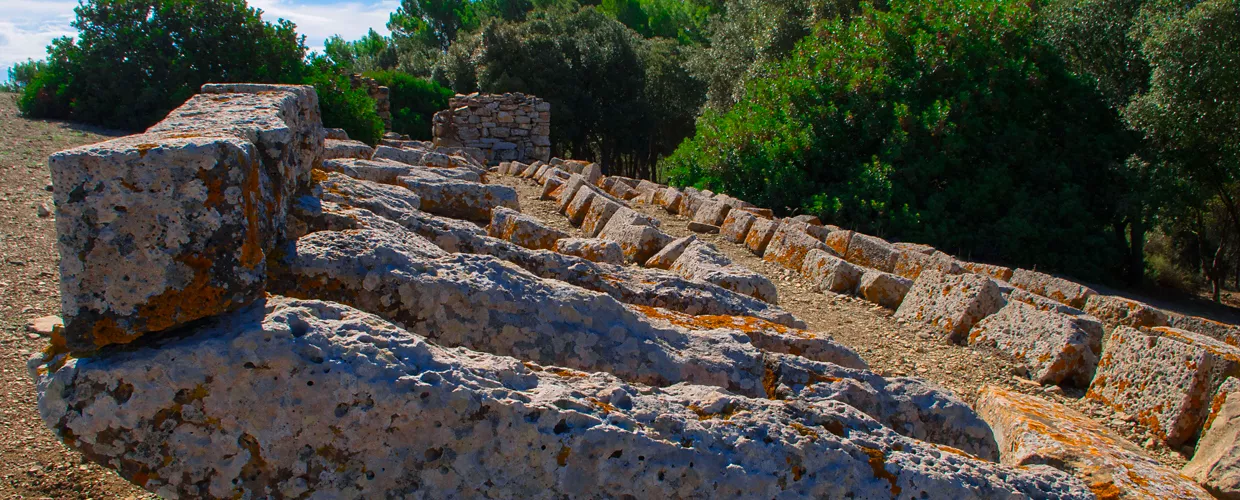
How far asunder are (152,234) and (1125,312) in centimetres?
597

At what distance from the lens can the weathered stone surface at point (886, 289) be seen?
559 centimetres

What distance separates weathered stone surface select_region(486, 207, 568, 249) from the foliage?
7269 mm

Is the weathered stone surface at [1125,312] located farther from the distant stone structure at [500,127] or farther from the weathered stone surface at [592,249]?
the distant stone structure at [500,127]

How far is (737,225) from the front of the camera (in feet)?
26.4

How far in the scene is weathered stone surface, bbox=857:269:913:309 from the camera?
5.59 metres

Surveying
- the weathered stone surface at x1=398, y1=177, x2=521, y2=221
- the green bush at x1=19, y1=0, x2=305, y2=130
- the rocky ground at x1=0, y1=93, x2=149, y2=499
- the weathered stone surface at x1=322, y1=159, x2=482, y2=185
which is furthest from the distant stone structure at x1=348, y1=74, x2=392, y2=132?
the weathered stone surface at x1=398, y1=177, x2=521, y2=221

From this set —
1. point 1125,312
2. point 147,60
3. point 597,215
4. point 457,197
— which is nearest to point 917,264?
point 1125,312

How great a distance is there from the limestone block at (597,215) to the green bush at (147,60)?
330 inches

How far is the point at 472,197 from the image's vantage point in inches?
222

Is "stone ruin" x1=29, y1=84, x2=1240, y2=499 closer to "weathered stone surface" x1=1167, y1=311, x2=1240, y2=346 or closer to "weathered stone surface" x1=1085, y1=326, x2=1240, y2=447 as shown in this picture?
"weathered stone surface" x1=1085, y1=326, x2=1240, y2=447

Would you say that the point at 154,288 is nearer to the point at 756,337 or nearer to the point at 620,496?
the point at 620,496

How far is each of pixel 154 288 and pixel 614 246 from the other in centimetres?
326

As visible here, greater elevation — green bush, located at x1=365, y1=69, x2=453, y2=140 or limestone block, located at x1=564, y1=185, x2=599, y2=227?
green bush, located at x1=365, y1=69, x2=453, y2=140

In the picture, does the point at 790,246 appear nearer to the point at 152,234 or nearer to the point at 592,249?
the point at 592,249
